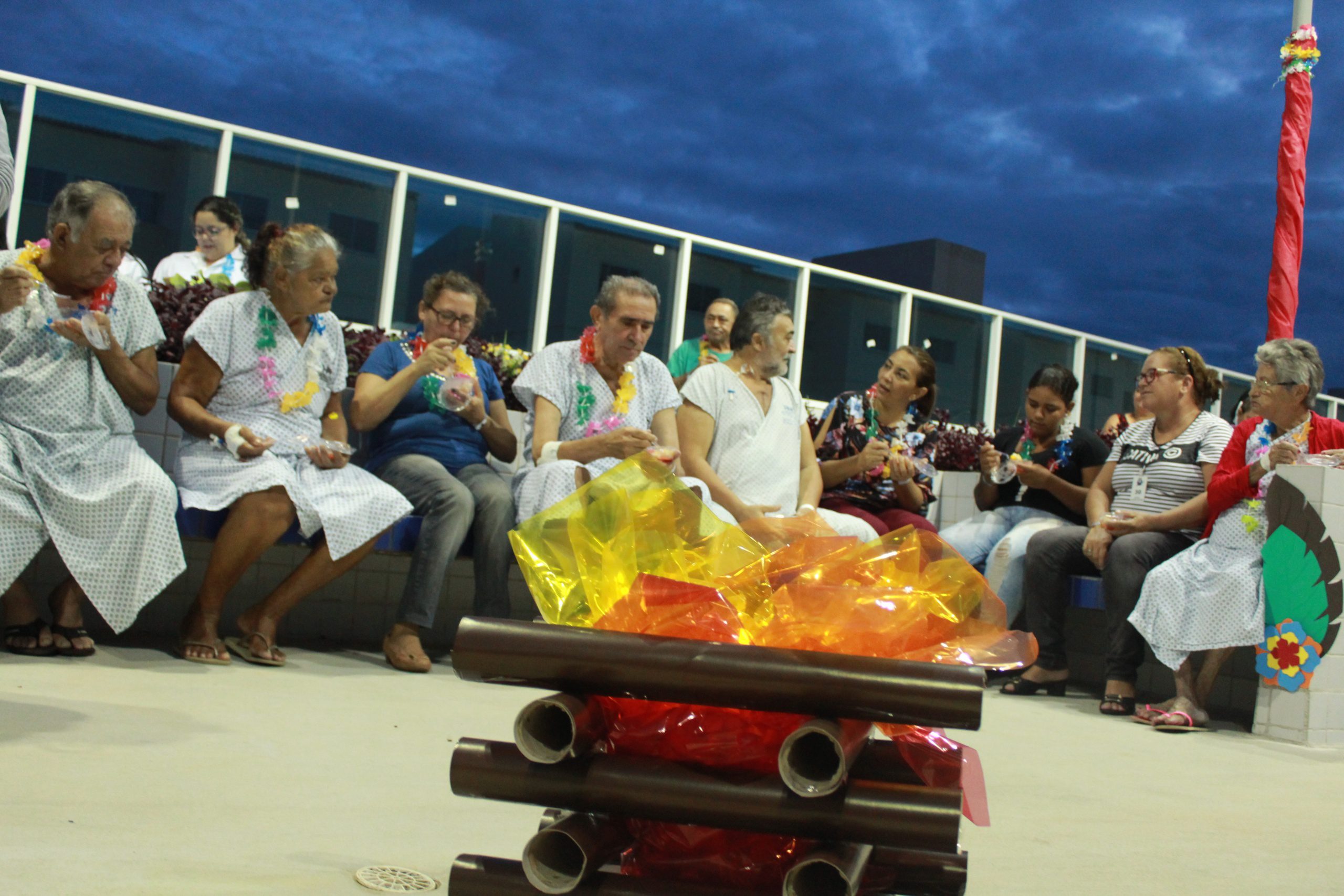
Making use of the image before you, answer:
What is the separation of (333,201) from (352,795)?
5835 millimetres

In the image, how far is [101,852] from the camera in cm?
154

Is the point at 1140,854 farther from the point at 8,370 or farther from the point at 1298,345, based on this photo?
the point at 8,370

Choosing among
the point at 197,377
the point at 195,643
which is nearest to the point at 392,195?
the point at 197,377

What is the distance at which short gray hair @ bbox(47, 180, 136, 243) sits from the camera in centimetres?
340

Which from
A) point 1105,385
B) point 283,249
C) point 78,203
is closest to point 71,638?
point 78,203

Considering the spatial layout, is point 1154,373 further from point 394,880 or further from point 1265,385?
point 394,880

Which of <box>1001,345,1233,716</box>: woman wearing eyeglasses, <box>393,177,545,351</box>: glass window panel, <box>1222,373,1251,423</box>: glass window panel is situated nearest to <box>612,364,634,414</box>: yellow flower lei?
<box>1001,345,1233,716</box>: woman wearing eyeglasses

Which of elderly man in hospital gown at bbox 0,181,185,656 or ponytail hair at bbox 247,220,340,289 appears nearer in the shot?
elderly man in hospital gown at bbox 0,181,185,656

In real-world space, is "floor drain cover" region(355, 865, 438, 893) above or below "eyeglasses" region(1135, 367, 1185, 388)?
below

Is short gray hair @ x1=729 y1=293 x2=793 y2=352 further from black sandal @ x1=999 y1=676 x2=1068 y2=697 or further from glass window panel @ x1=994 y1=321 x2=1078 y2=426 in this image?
glass window panel @ x1=994 y1=321 x2=1078 y2=426

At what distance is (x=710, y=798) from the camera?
1.08m

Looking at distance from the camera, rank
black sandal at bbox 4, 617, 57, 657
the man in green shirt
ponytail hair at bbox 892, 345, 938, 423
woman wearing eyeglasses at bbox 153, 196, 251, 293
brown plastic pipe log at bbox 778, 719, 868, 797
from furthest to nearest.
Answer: the man in green shirt → woman wearing eyeglasses at bbox 153, 196, 251, 293 → ponytail hair at bbox 892, 345, 938, 423 → black sandal at bbox 4, 617, 57, 657 → brown plastic pipe log at bbox 778, 719, 868, 797

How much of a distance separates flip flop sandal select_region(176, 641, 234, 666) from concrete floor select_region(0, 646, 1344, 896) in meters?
0.05

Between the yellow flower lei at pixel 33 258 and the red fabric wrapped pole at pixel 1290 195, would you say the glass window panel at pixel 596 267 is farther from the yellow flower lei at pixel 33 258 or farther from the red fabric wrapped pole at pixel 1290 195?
the yellow flower lei at pixel 33 258
